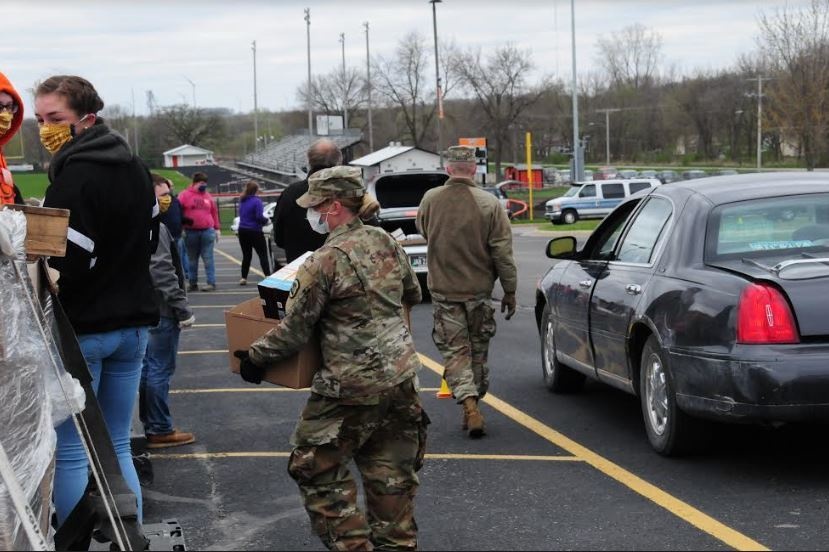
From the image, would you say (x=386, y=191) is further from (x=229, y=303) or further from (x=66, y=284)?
(x=66, y=284)

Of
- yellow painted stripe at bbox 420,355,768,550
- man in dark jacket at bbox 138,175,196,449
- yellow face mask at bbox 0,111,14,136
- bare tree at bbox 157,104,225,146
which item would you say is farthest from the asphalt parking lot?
bare tree at bbox 157,104,225,146

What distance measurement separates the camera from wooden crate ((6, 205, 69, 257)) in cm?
430

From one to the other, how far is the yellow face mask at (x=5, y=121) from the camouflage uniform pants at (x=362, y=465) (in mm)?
1682

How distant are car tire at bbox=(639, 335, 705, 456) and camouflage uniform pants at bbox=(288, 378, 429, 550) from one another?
202 centimetres

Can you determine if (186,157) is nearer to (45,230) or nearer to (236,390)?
(236,390)

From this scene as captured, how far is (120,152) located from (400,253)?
4.05 feet

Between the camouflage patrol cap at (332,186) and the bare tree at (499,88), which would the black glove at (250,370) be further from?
the bare tree at (499,88)

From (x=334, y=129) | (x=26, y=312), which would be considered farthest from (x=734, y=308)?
(x=334, y=129)

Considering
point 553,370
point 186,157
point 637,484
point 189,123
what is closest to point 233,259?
point 553,370

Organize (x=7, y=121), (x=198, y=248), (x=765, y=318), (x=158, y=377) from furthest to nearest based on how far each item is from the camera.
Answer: (x=198, y=248) < (x=158, y=377) < (x=765, y=318) < (x=7, y=121)

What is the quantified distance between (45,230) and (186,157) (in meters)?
123

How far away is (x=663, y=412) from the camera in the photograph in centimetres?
668

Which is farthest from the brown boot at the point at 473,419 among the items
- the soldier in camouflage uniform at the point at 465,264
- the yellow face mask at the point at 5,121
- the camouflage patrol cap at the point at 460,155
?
the yellow face mask at the point at 5,121

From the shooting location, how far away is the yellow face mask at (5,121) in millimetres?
4781
